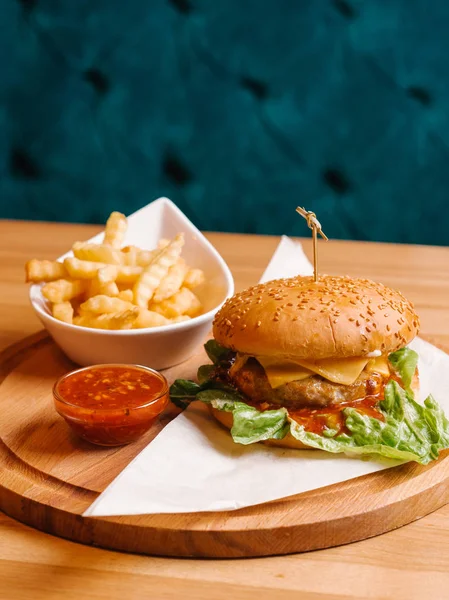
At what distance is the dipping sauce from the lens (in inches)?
66.2

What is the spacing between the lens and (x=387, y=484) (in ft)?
5.23

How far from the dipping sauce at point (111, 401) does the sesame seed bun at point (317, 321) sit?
0.73 ft

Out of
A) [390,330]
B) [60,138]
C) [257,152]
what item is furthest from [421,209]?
[390,330]

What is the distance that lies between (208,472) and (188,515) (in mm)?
169

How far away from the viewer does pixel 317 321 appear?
1.75m

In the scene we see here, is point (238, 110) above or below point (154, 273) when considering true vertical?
below

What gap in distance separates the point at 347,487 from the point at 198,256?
1.10 meters

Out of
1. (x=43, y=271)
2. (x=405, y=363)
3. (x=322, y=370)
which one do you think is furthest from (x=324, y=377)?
(x=43, y=271)

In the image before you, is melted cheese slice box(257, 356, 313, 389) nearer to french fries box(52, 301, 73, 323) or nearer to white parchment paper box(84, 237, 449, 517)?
white parchment paper box(84, 237, 449, 517)

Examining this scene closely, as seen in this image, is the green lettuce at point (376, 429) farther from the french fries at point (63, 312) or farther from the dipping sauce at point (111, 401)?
the french fries at point (63, 312)

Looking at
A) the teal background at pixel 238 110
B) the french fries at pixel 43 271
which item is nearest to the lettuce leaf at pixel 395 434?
the french fries at pixel 43 271

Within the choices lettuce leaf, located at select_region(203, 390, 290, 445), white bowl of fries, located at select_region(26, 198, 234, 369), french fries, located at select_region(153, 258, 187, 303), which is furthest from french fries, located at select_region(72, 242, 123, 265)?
lettuce leaf, located at select_region(203, 390, 290, 445)

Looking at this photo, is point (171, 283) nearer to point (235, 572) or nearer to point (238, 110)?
point (235, 572)

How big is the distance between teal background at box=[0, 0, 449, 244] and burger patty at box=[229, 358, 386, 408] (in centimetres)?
251
